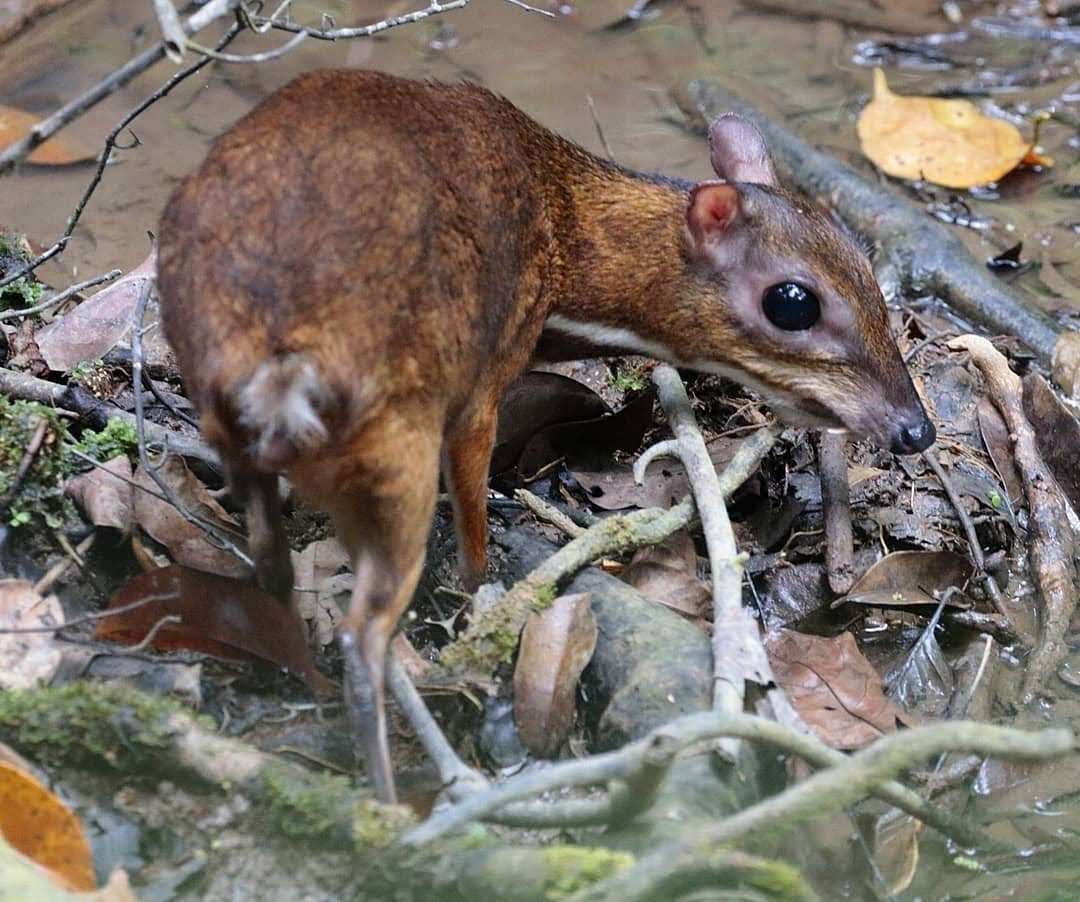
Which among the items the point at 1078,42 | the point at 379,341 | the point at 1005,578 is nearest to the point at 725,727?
the point at 379,341

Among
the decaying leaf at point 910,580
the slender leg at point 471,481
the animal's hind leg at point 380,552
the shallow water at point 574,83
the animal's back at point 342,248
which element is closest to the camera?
the animal's back at point 342,248

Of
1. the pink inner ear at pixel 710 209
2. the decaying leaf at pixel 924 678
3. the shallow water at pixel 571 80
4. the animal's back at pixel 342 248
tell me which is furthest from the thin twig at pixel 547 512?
the shallow water at pixel 571 80

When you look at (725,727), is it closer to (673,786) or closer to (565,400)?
(673,786)

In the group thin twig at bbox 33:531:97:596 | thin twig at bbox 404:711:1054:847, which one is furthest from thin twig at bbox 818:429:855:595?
thin twig at bbox 33:531:97:596

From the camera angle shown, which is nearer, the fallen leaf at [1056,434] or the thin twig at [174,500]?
the thin twig at [174,500]

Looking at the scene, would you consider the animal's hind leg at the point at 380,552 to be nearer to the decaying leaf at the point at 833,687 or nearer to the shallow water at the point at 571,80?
the decaying leaf at the point at 833,687

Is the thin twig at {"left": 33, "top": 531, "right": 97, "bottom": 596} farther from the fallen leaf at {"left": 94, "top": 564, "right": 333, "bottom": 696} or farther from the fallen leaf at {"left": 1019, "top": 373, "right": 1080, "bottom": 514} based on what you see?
the fallen leaf at {"left": 1019, "top": 373, "right": 1080, "bottom": 514}

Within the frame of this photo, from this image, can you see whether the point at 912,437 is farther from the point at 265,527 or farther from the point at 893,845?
the point at 265,527
